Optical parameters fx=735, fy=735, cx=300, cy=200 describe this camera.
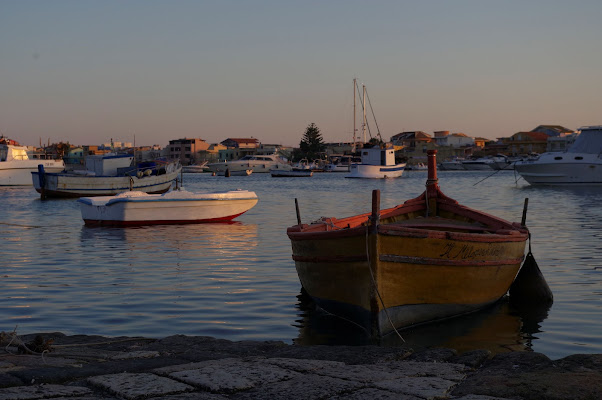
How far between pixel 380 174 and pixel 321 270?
84583mm

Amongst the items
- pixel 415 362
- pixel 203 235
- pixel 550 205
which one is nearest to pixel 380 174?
pixel 550 205

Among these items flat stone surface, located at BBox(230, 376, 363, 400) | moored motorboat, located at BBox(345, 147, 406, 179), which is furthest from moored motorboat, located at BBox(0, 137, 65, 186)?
flat stone surface, located at BBox(230, 376, 363, 400)

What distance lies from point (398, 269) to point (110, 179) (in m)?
40.8

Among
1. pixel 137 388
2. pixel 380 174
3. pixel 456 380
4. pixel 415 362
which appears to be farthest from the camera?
pixel 380 174

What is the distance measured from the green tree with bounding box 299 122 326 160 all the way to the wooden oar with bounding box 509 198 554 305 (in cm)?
15359

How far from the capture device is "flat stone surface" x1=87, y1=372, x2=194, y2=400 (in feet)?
17.8

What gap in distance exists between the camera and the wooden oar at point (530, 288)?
12.2 meters

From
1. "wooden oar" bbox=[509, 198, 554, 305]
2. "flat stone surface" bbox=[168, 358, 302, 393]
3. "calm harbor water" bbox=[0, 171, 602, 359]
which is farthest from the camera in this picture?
"wooden oar" bbox=[509, 198, 554, 305]

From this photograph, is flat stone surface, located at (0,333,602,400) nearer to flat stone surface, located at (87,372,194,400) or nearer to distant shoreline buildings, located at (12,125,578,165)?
flat stone surface, located at (87,372,194,400)

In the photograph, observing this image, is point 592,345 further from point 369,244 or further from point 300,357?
point 300,357

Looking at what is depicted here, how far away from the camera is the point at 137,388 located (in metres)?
5.55

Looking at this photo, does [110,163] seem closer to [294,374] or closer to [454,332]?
[454,332]

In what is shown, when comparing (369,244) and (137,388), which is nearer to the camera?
(137,388)

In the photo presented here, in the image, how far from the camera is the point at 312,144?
16750cm
